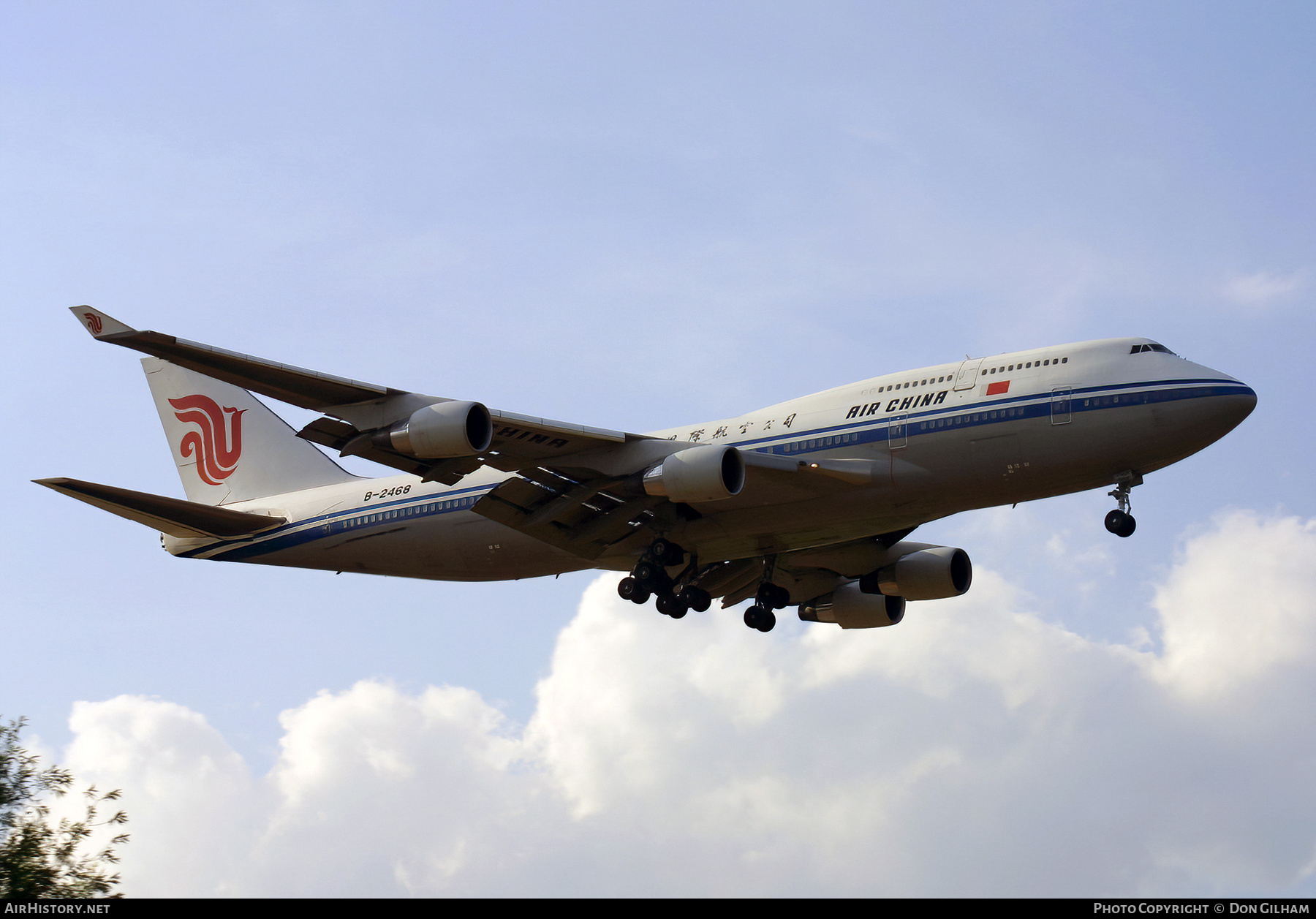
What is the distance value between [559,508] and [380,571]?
719cm

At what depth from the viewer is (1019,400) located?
3080 centimetres

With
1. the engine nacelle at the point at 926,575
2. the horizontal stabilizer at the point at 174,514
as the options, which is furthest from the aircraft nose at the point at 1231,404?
the horizontal stabilizer at the point at 174,514

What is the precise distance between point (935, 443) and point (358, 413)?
43.3 ft

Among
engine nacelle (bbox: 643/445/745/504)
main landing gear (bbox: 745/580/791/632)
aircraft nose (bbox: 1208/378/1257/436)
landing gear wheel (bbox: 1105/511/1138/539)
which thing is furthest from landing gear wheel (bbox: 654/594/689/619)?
aircraft nose (bbox: 1208/378/1257/436)

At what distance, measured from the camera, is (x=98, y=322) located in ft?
95.0

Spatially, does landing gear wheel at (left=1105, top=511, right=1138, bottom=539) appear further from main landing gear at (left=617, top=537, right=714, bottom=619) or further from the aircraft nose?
main landing gear at (left=617, top=537, right=714, bottom=619)

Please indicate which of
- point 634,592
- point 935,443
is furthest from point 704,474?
point 935,443

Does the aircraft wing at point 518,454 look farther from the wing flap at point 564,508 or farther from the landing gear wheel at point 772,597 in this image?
the landing gear wheel at point 772,597

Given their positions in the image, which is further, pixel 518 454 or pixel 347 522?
pixel 347 522

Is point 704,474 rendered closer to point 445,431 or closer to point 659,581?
point 659,581

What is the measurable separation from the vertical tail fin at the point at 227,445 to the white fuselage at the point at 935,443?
23.4ft

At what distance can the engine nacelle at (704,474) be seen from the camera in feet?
102
